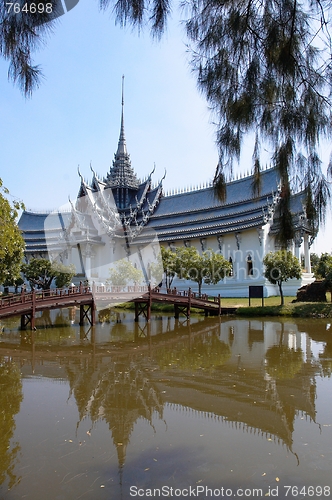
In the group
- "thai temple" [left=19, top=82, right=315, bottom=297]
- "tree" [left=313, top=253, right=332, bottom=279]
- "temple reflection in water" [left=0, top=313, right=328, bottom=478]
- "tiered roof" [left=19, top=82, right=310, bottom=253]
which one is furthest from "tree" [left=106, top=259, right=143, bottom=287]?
"tree" [left=313, top=253, right=332, bottom=279]

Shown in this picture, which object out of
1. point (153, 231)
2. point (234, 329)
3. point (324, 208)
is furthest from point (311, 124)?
point (153, 231)

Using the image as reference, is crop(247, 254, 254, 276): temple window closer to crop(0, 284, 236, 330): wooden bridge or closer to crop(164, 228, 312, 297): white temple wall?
Answer: crop(164, 228, 312, 297): white temple wall

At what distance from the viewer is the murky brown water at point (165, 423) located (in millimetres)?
4188

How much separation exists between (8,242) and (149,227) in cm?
2518

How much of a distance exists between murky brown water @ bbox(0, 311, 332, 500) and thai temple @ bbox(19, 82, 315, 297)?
62.2 ft

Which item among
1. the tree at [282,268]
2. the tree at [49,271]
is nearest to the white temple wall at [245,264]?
the tree at [282,268]

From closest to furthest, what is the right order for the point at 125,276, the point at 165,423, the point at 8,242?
1. the point at 165,423
2. the point at 8,242
3. the point at 125,276

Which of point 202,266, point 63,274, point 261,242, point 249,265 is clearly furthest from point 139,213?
point 202,266

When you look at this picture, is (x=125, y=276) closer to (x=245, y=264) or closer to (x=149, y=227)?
(x=245, y=264)

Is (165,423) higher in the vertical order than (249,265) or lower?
lower

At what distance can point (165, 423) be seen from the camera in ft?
19.5

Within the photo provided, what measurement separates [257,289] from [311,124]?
67.2 feet

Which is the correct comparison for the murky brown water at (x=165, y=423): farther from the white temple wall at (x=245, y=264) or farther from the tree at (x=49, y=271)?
the tree at (x=49, y=271)

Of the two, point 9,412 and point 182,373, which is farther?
point 182,373
